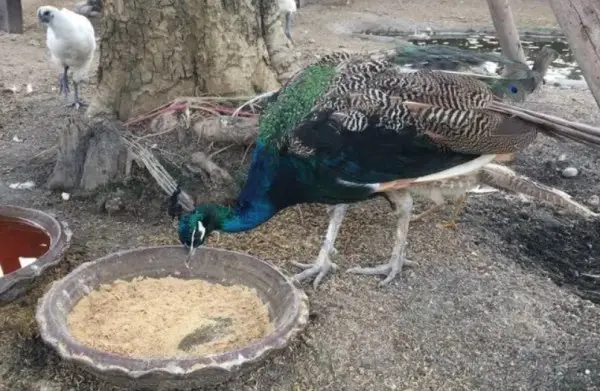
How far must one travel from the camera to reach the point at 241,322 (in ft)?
8.43

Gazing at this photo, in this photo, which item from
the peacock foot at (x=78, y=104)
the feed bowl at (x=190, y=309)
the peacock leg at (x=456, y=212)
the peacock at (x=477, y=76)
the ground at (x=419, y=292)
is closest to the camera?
the feed bowl at (x=190, y=309)

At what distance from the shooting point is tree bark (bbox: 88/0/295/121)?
11.6 feet

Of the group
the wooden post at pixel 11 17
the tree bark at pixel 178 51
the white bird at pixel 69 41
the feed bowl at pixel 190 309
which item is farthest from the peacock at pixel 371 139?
the wooden post at pixel 11 17

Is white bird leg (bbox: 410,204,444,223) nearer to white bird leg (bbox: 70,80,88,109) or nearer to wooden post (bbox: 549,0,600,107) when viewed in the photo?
wooden post (bbox: 549,0,600,107)

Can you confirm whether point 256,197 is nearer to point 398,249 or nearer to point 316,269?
point 316,269

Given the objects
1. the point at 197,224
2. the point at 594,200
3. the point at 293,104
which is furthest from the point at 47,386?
the point at 594,200

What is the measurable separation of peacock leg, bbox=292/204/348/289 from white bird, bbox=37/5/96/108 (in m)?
2.80

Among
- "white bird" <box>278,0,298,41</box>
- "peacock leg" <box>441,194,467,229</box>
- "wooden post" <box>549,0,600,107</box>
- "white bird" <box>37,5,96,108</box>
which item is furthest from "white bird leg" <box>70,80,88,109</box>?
"wooden post" <box>549,0,600,107</box>

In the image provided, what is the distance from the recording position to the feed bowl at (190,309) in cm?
212

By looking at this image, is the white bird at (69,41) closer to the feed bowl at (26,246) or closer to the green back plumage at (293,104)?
the feed bowl at (26,246)

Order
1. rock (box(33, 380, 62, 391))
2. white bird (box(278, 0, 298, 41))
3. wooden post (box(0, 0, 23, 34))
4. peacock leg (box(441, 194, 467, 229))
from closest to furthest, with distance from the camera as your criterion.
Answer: rock (box(33, 380, 62, 391)), peacock leg (box(441, 194, 467, 229)), wooden post (box(0, 0, 23, 34)), white bird (box(278, 0, 298, 41))

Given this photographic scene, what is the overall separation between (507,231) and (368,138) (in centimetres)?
119

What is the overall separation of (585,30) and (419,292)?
123 cm

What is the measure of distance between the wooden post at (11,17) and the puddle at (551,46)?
436cm
